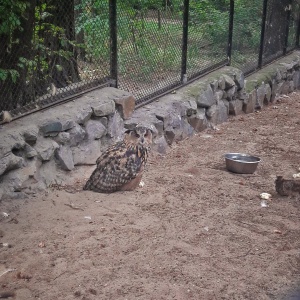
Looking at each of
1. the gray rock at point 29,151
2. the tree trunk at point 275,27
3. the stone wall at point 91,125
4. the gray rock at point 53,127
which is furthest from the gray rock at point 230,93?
the gray rock at point 29,151

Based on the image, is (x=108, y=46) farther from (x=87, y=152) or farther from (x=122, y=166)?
(x=122, y=166)

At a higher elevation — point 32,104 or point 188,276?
point 32,104

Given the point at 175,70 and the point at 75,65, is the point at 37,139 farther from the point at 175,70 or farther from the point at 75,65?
the point at 175,70

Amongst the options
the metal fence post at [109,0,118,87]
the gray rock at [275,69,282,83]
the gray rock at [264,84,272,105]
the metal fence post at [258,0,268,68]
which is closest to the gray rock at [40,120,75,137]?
the metal fence post at [109,0,118,87]

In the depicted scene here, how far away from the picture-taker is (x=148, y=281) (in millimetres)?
3846

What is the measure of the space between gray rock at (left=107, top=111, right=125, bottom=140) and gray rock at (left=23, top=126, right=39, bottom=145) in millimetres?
1177

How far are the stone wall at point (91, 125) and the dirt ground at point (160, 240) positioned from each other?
198 millimetres

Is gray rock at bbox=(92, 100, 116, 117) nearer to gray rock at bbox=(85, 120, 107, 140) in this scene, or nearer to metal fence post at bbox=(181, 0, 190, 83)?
gray rock at bbox=(85, 120, 107, 140)

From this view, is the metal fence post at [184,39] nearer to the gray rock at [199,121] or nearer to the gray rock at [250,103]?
the gray rock at [199,121]

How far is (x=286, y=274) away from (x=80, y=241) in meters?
1.57

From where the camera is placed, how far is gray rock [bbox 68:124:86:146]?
18.6 ft

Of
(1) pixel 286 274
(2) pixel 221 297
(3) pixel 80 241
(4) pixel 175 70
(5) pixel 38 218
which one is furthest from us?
(4) pixel 175 70

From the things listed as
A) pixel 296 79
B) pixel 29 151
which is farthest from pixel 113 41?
pixel 296 79

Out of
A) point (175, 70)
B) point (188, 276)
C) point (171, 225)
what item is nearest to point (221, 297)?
point (188, 276)
